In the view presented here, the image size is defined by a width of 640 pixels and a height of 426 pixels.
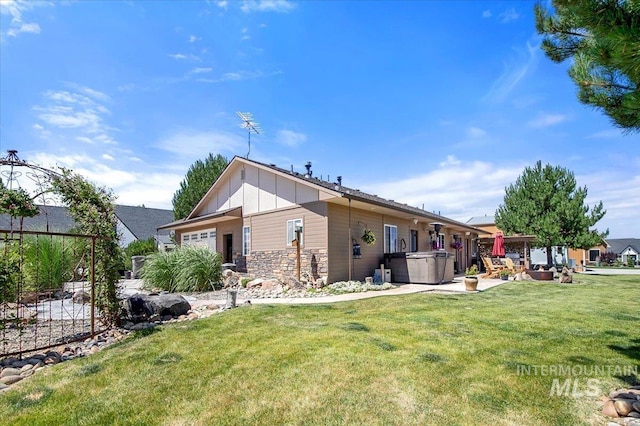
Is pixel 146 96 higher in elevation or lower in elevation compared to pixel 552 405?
higher

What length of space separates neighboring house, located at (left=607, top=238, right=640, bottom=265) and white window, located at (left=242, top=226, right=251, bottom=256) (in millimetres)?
51856

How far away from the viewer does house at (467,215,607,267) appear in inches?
903

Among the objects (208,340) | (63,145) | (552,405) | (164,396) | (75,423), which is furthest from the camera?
(63,145)

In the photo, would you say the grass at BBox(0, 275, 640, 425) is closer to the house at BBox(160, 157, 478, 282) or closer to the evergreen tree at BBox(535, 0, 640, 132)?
the evergreen tree at BBox(535, 0, 640, 132)

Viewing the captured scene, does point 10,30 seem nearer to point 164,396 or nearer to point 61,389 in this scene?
point 61,389

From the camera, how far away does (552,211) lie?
2317 centimetres

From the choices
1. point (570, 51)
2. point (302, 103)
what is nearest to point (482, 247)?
point (302, 103)

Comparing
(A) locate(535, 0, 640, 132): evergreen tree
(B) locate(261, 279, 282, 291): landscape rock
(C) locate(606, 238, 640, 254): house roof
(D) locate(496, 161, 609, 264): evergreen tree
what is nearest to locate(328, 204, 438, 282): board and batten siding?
(B) locate(261, 279, 282, 291): landscape rock

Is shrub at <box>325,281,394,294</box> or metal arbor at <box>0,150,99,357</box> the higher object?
metal arbor at <box>0,150,99,357</box>

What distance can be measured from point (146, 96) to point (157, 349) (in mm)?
→ 8119

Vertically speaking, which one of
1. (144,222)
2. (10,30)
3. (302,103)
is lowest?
(144,222)

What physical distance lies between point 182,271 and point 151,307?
4.98 meters

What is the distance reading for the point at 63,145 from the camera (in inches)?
380

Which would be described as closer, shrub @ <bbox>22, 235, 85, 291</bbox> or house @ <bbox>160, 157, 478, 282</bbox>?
shrub @ <bbox>22, 235, 85, 291</bbox>
